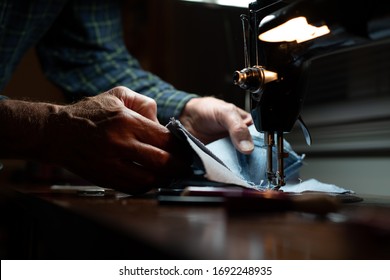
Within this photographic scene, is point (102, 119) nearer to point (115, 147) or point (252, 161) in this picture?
point (115, 147)

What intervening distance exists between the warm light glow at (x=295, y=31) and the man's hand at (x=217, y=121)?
0.16m

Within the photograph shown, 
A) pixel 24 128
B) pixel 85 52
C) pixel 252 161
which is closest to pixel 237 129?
pixel 252 161

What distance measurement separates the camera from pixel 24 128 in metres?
0.60

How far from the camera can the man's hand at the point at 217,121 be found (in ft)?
2.36

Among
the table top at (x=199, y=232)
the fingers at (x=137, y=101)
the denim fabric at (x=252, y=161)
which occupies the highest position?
the fingers at (x=137, y=101)

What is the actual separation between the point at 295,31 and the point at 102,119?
0.27 m

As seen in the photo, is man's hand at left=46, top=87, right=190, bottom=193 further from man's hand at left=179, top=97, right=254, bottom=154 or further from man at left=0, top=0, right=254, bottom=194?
man's hand at left=179, top=97, right=254, bottom=154

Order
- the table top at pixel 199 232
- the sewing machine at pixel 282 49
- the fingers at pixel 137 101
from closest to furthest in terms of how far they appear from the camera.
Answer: the table top at pixel 199 232
the sewing machine at pixel 282 49
the fingers at pixel 137 101

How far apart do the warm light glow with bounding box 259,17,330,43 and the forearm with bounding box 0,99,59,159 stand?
30cm

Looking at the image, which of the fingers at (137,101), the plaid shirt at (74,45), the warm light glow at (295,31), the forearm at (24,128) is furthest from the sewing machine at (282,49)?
the plaid shirt at (74,45)

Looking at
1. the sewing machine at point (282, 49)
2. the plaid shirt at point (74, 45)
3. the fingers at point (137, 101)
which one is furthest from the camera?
the plaid shirt at point (74, 45)

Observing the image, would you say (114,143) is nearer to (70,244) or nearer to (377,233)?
(70,244)

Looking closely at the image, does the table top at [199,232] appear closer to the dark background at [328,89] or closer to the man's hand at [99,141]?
the man's hand at [99,141]

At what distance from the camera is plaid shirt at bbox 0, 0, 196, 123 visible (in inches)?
42.6
